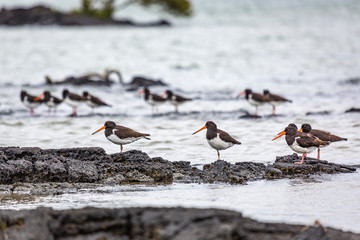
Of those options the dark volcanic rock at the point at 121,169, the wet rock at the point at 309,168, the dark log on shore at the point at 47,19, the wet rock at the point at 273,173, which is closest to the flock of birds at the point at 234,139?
the wet rock at the point at 309,168

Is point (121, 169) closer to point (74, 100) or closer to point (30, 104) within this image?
point (74, 100)

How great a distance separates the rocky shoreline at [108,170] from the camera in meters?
8.71

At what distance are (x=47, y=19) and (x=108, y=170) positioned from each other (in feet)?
169

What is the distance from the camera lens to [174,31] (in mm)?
53531

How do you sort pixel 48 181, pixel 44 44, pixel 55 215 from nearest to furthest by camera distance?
pixel 55 215 < pixel 48 181 < pixel 44 44

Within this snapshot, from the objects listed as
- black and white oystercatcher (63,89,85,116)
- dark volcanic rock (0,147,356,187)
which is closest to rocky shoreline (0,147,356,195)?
dark volcanic rock (0,147,356,187)

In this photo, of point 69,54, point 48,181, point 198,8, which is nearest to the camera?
point 48,181

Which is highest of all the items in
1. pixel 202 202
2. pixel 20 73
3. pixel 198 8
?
pixel 198 8

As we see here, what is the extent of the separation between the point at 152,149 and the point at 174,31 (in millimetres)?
42147

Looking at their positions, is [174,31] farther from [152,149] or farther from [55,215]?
Answer: [55,215]

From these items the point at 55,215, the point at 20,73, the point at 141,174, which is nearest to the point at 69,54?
the point at 20,73

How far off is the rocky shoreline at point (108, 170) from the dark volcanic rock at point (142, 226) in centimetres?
264

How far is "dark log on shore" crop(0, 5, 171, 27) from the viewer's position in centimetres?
5712

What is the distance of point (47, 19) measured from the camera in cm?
5862
